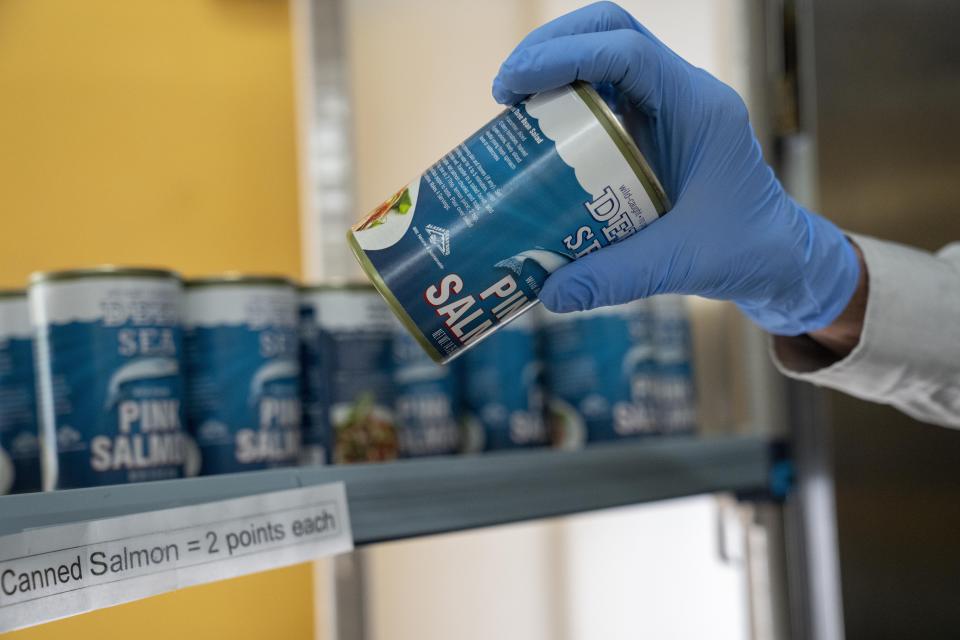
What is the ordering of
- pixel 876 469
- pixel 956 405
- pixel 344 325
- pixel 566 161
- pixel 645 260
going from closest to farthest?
pixel 566 161, pixel 645 260, pixel 344 325, pixel 956 405, pixel 876 469

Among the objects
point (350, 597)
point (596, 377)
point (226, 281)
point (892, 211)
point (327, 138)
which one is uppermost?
point (327, 138)

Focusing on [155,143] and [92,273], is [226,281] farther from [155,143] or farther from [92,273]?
[155,143]

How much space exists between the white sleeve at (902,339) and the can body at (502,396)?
30cm

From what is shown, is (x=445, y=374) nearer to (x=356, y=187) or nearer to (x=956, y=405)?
(x=356, y=187)

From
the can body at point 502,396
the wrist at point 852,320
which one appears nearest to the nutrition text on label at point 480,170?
the can body at point 502,396

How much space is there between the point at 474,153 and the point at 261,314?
1.00 feet

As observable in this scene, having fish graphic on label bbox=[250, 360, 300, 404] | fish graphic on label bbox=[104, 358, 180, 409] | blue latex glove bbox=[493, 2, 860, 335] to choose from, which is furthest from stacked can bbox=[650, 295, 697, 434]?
fish graphic on label bbox=[104, 358, 180, 409]

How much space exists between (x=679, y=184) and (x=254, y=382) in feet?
1.49

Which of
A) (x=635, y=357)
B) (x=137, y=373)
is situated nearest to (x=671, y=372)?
(x=635, y=357)

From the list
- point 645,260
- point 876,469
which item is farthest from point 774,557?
point 645,260

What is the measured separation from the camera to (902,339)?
3.37 feet

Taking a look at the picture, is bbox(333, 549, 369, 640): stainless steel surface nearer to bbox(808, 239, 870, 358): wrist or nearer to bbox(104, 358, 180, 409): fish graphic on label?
bbox(104, 358, 180, 409): fish graphic on label

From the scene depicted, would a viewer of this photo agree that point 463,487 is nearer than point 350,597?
Yes

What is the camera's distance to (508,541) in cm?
164
